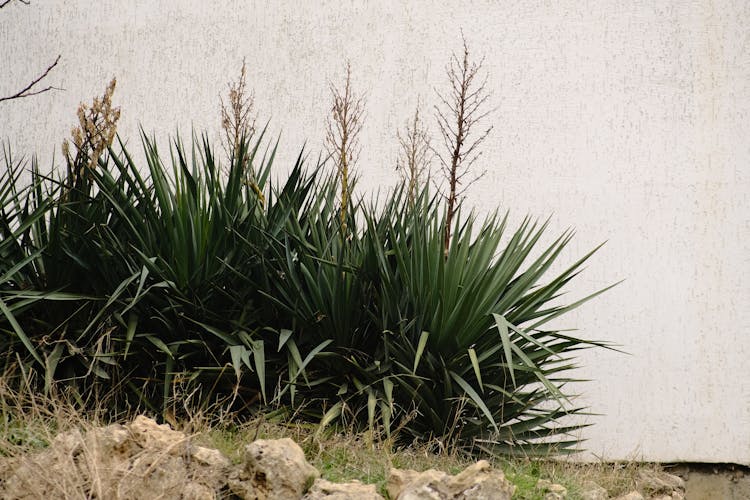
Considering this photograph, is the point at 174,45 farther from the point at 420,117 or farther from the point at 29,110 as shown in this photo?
the point at 420,117

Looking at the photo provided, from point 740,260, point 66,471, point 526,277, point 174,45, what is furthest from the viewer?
point 174,45

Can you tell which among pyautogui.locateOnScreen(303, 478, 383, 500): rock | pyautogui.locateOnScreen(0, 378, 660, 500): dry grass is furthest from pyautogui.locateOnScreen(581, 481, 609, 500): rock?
pyautogui.locateOnScreen(303, 478, 383, 500): rock

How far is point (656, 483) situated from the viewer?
5.18 metres

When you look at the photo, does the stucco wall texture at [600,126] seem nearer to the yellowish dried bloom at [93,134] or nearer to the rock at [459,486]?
the yellowish dried bloom at [93,134]

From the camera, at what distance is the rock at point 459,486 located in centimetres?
285

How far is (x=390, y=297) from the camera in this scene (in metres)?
4.14

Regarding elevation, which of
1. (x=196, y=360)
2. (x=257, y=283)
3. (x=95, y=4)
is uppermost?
(x=95, y=4)

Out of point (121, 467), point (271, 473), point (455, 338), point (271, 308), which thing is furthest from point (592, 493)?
point (121, 467)

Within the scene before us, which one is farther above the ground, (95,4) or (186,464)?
(95,4)

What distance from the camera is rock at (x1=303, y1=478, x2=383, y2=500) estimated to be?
2818 mm

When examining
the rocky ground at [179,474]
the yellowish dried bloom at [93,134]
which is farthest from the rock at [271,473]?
the yellowish dried bloom at [93,134]

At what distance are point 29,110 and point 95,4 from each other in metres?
1.07

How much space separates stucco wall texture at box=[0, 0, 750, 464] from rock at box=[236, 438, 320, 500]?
3428mm

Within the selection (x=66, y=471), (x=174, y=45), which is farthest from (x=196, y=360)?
(x=174, y=45)
